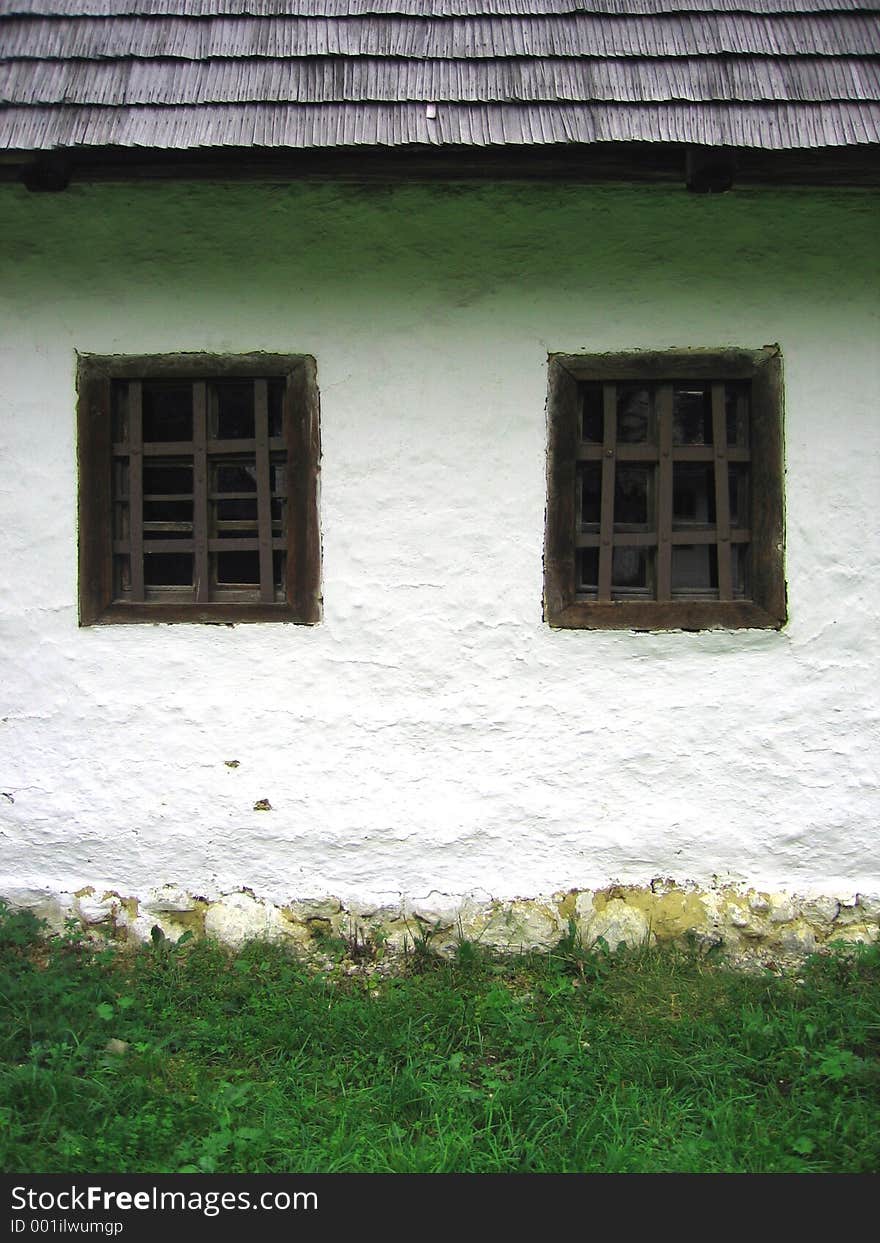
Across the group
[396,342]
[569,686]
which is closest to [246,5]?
[396,342]

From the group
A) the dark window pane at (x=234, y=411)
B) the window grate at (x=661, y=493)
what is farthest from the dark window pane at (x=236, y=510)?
the window grate at (x=661, y=493)

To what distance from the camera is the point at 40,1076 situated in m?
2.77

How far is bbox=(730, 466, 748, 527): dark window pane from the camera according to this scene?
3668 millimetres

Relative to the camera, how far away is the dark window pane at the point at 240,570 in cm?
372

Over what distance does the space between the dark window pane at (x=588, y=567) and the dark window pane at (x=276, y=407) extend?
1.29 meters

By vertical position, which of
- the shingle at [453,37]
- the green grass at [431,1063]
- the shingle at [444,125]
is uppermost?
the shingle at [453,37]

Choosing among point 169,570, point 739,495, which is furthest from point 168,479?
point 739,495

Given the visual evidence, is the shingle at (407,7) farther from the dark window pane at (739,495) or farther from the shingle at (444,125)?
the dark window pane at (739,495)

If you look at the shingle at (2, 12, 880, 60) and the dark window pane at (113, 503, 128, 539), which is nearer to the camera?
the shingle at (2, 12, 880, 60)

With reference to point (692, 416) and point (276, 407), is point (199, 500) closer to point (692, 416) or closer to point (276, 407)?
point (276, 407)

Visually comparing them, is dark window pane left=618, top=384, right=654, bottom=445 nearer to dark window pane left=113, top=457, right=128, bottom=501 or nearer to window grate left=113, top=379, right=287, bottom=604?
window grate left=113, top=379, right=287, bottom=604

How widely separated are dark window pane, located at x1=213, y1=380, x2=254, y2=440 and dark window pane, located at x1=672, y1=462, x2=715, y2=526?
171cm

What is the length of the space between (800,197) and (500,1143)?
Result: 11.2 ft

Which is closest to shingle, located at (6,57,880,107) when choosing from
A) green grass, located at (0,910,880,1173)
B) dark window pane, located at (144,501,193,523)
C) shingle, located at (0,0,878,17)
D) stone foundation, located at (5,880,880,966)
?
shingle, located at (0,0,878,17)
